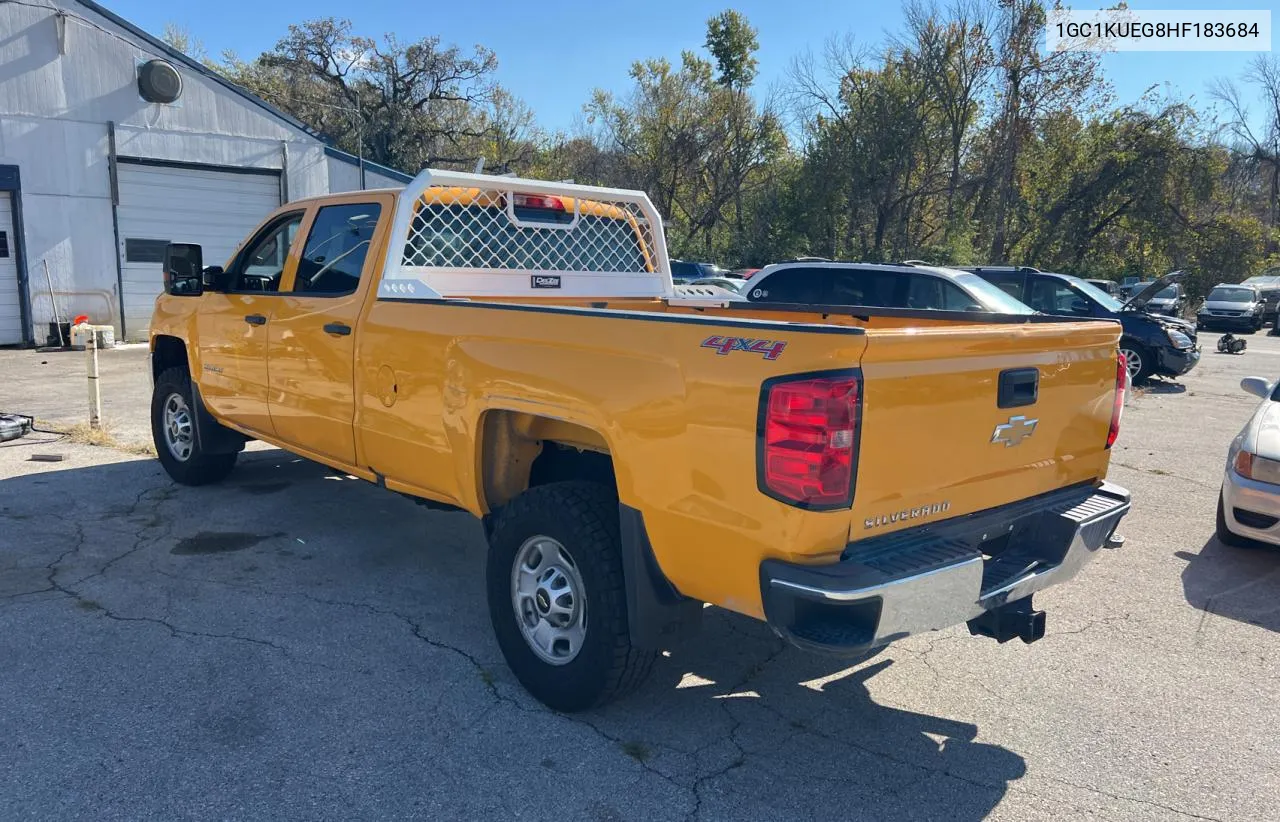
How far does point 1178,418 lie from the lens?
11.3m

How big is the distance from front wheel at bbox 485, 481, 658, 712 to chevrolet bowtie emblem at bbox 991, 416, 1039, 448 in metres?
1.43

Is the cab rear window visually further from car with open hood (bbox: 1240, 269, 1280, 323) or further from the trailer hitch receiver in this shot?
car with open hood (bbox: 1240, 269, 1280, 323)

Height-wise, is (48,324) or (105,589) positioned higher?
(48,324)

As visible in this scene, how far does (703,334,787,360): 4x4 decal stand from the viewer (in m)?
2.74

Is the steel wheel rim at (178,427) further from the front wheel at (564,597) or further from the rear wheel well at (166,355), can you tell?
the front wheel at (564,597)

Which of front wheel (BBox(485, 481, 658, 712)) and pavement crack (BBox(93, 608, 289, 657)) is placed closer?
front wheel (BBox(485, 481, 658, 712))

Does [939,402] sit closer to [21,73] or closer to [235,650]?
[235,650]

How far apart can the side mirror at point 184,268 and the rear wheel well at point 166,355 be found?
0.80m

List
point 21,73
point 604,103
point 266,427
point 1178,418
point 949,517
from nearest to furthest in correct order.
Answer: point 949,517, point 266,427, point 1178,418, point 21,73, point 604,103

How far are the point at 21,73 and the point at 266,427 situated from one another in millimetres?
13382

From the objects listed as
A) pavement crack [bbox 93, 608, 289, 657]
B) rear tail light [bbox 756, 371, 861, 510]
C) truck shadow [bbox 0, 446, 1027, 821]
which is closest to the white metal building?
truck shadow [bbox 0, 446, 1027, 821]

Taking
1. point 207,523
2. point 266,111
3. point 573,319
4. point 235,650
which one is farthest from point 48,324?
point 573,319

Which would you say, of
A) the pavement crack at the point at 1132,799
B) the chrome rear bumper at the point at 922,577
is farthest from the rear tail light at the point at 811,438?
the pavement crack at the point at 1132,799

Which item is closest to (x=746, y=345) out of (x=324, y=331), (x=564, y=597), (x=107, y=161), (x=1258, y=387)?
(x=564, y=597)
